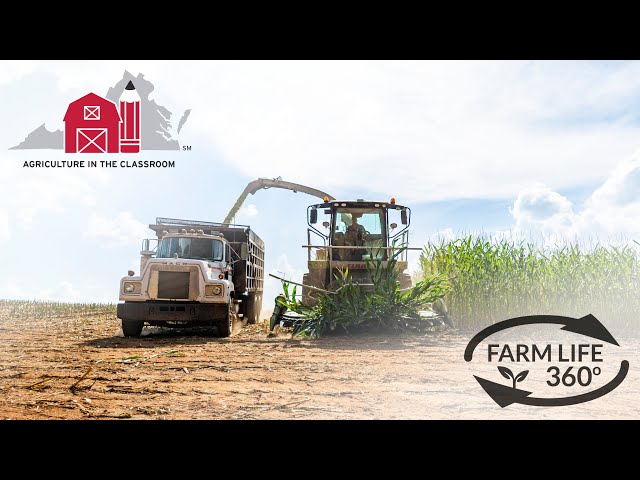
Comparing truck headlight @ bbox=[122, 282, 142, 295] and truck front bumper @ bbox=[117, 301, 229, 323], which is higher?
truck headlight @ bbox=[122, 282, 142, 295]

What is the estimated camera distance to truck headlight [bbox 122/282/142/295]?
11914mm

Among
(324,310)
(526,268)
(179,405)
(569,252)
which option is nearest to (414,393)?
(179,405)

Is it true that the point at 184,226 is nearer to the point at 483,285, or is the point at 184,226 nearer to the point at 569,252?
the point at 483,285

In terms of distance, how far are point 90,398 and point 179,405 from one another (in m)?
1.13

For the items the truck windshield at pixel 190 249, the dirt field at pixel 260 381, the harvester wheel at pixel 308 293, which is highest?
the truck windshield at pixel 190 249

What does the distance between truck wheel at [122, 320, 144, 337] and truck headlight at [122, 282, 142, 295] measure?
0.79 m

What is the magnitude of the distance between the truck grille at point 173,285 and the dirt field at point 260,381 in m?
1.18

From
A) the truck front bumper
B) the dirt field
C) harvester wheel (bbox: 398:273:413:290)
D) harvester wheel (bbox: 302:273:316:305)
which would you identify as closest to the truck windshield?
the truck front bumper

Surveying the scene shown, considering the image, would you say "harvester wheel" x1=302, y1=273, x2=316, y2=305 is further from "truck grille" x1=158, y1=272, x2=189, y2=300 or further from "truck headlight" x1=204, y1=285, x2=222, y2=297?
"truck grille" x1=158, y1=272, x2=189, y2=300

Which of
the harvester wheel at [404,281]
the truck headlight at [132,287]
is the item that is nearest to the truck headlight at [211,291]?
the truck headlight at [132,287]

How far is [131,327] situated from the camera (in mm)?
12344

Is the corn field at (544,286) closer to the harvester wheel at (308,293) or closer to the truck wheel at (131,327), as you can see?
the harvester wheel at (308,293)

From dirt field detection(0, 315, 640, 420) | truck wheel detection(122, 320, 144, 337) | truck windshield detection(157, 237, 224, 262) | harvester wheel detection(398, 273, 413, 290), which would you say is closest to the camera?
dirt field detection(0, 315, 640, 420)

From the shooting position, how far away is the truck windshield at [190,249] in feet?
43.1
